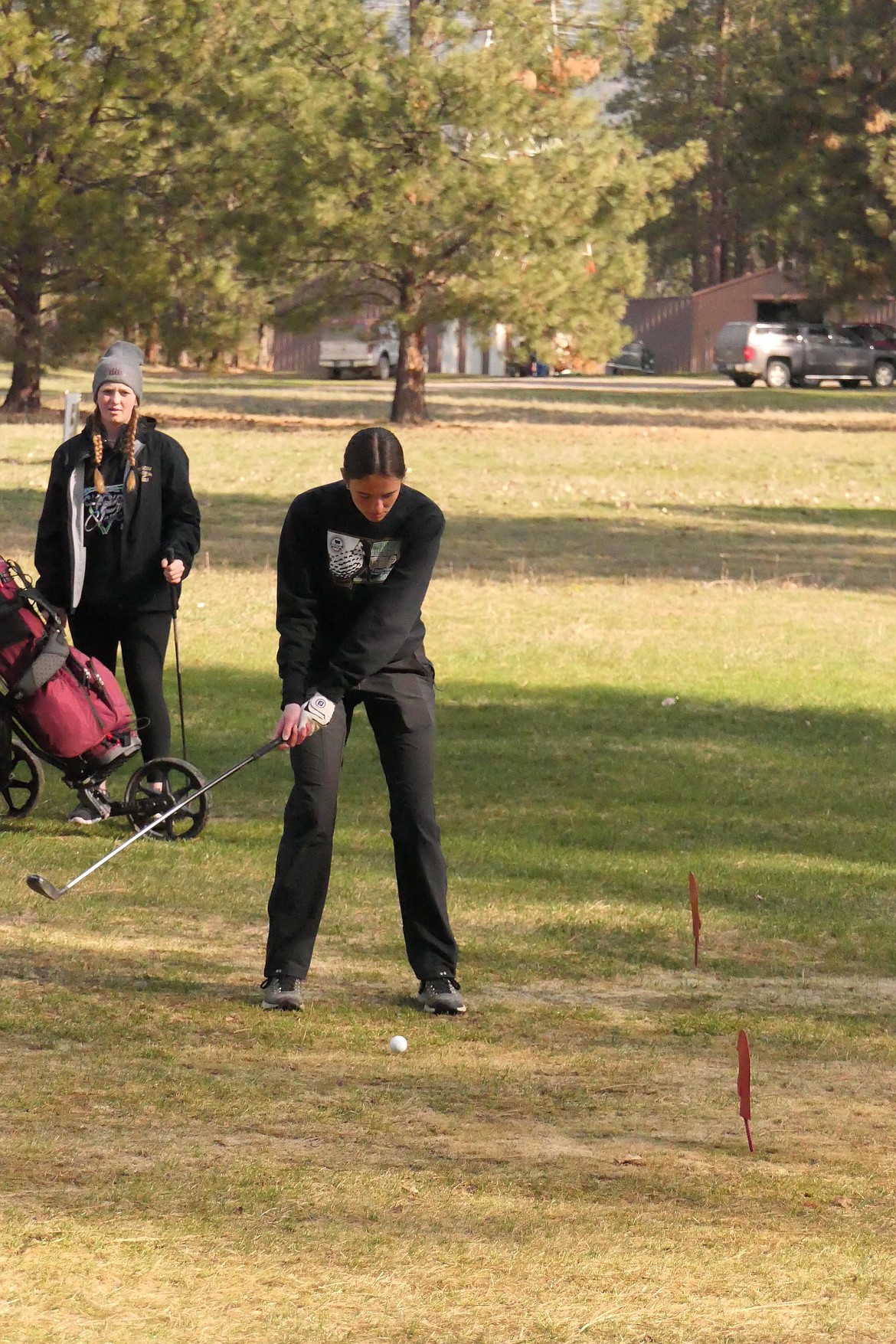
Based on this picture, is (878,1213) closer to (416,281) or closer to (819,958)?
(819,958)

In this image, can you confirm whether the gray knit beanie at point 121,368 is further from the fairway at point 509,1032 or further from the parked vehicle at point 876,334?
the parked vehicle at point 876,334

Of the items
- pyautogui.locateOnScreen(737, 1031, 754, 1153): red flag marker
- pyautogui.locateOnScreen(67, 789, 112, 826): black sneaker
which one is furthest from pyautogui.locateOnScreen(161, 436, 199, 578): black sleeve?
pyautogui.locateOnScreen(737, 1031, 754, 1153): red flag marker

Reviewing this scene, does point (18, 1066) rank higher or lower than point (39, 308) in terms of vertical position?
lower

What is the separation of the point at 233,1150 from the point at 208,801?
3.70m

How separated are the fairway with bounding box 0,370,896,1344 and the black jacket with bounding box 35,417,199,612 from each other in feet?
3.49

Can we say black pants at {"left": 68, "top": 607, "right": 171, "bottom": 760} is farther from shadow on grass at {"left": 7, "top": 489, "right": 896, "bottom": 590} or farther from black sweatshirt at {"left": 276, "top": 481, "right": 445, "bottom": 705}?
shadow on grass at {"left": 7, "top": 489, "right": 896, "bottom": 590}

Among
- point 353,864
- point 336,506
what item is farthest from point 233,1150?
point 353,864

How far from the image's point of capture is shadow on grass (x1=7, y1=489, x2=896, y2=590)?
17812 millimetres

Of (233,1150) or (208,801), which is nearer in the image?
(233,1150)

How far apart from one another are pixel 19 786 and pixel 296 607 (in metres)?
3.28

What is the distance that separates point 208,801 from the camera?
8656mm

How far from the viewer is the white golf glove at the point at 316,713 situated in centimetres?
592

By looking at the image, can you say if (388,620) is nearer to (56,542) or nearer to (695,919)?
(695,919)

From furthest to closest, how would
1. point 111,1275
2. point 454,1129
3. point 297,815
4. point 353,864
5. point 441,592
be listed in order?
1. point 441,592
2. point 353,864
3. point 297,815
4. point 454,1129
5. point 111,1275
